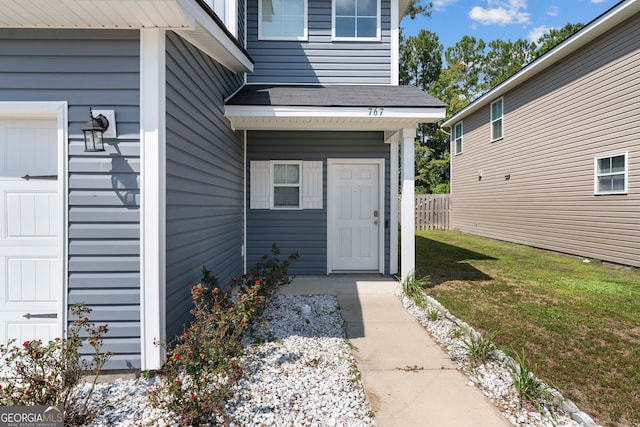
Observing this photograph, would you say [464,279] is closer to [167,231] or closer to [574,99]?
[167,231]

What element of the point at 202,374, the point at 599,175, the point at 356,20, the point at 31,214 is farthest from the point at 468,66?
the point at 202,374

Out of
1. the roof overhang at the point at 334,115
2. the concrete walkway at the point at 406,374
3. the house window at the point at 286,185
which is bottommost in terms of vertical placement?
the concrete walkway at the point at 406,374

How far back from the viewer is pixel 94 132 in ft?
8.04

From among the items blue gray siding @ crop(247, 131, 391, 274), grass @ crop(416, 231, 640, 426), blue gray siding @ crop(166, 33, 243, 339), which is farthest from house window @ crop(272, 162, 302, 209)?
grass @ crop(416, 231, 640, 426)

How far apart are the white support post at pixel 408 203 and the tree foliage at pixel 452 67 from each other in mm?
18041

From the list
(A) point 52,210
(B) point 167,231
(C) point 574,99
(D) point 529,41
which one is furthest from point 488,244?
(D) point 529,41

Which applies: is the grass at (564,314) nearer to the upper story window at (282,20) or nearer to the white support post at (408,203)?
the white support post at (408,203)

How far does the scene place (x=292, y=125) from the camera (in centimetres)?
491

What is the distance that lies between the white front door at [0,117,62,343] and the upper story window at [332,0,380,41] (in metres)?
4.73

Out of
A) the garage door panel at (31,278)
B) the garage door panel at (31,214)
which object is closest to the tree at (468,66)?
the garage door panel at (31,214)

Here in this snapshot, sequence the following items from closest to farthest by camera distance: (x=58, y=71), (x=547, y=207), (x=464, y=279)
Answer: (x=58, y=71) < (x=464, y=279) < (x=547, y=207)

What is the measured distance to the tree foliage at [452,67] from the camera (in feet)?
72.8

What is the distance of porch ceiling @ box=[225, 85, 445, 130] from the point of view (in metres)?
4.25

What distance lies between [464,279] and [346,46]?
4.64 meters
